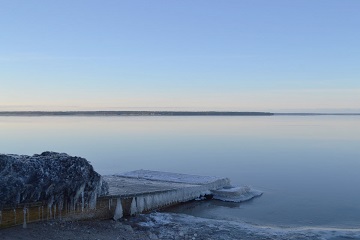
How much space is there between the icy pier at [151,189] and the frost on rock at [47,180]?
1.76m

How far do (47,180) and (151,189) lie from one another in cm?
670

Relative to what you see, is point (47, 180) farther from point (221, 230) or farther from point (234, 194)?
point (234, 194)

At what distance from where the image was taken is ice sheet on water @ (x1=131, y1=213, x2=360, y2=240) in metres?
14.8

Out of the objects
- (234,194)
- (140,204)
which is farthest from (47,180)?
(234,194)

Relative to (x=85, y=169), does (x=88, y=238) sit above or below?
below

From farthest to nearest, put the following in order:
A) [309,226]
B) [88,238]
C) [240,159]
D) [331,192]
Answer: [240,159]
[331,192]
[309,226]
[88,238]

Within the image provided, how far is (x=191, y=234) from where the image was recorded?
14852mm

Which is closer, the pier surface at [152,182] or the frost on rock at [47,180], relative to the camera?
the frost on rock at [47,180]

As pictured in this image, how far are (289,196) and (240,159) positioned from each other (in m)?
12.0

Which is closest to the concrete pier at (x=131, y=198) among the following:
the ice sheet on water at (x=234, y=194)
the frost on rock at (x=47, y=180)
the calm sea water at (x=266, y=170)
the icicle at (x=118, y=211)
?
the icicle at (x=118, y=211)

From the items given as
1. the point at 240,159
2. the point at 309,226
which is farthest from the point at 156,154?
the point at 309,226

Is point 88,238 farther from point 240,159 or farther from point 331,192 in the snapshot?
point 240,159

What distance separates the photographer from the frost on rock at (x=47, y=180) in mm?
12695

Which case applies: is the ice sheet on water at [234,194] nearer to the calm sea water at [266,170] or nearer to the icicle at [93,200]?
the calm sea water at [266,170]
